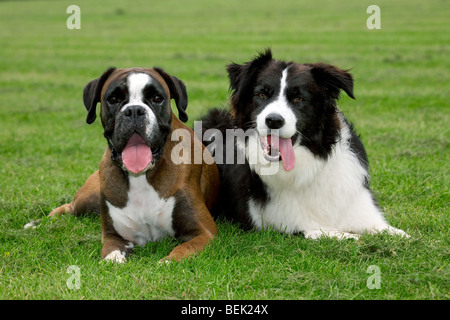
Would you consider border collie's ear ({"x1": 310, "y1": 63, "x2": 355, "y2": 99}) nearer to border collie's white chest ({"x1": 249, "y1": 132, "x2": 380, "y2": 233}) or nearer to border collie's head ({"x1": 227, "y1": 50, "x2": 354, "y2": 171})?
border collie's head ({"x1": 227, "y1": 50, "x2": 354, "y2": 171})

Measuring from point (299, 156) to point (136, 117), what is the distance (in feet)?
4.56

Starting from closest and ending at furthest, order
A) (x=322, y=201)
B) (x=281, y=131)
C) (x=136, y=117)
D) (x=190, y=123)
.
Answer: (x=136, y=117)
(x=281, y=131)
(x=322, y=201)
(x=190, y=123)

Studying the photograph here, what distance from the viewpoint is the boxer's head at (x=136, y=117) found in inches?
180

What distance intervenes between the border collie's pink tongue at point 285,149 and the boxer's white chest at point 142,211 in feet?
3.09

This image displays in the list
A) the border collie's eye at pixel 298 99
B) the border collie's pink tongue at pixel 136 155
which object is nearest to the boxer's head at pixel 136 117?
the border collie's pink tongue at pixel 136 155

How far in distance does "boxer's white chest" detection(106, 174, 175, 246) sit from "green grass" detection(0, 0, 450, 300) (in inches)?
8.8

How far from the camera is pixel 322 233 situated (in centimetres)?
495

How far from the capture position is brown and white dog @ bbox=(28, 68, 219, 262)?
4.65 metres

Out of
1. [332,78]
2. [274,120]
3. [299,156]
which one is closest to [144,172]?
[274,120]

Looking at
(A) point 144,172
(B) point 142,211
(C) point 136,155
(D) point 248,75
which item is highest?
(D) point 248,75

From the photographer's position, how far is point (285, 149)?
191 inches

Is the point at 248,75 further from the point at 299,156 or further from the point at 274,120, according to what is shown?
the point at 299,156

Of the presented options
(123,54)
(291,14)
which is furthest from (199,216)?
(291,14)
